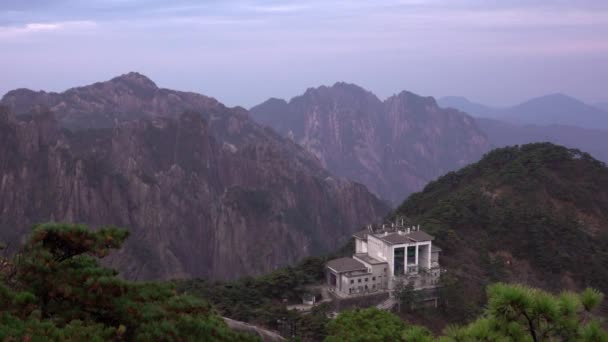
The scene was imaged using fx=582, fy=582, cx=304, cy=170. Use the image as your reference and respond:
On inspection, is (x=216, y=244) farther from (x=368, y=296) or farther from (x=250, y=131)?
(x=250, y=131)

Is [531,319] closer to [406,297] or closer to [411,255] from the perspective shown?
[406,297]

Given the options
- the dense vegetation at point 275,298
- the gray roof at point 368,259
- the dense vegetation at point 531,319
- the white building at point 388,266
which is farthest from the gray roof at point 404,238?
the dense vegetation at point 531,319

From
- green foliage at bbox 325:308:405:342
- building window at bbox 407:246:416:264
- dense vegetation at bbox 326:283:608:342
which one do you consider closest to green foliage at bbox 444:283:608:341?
dense vegetation at bbox 326:283:608:342

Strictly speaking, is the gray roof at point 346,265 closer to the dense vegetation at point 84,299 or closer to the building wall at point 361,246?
the building wall at point 361,246

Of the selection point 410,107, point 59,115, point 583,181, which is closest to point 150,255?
point 583,181

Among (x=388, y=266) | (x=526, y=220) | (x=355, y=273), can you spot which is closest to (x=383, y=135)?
(x=526, y=220)

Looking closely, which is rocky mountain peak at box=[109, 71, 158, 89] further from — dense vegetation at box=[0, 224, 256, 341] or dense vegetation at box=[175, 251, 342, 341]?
dense vegetation at box=[0, 224, 256, 341]
